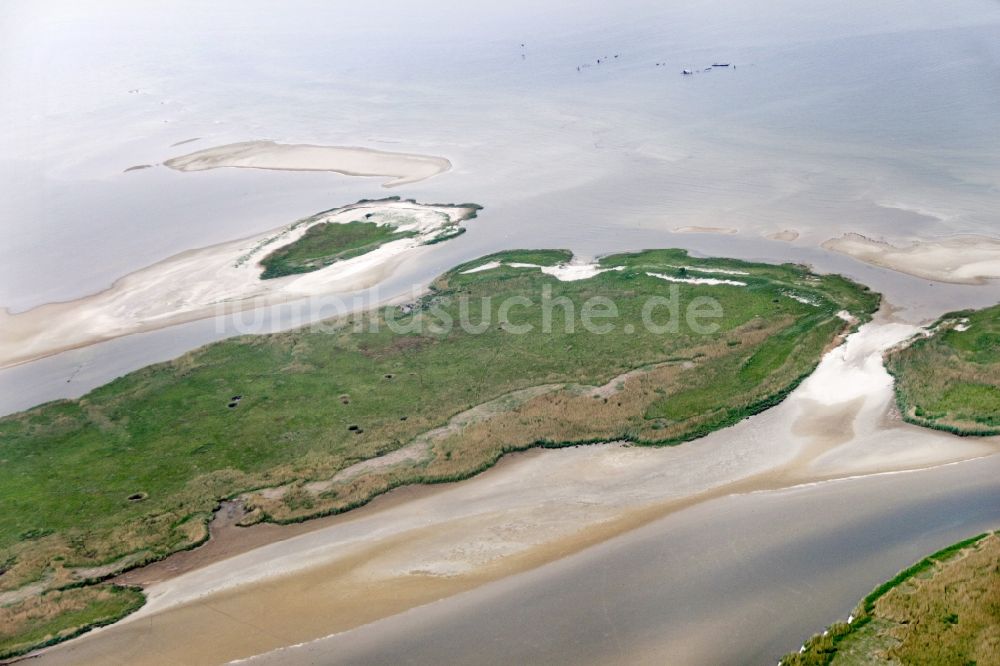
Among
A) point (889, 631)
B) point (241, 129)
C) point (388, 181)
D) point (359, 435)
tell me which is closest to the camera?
point (889, 631)

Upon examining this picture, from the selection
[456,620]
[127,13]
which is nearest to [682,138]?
[456,620]

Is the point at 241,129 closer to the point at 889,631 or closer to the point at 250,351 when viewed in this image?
the point at 250,351

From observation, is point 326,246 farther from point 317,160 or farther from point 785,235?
point 785,235

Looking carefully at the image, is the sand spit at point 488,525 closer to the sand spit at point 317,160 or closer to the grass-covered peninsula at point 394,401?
the grass-covered peninsula at point 394,401

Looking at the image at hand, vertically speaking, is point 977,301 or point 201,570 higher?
point 977,301

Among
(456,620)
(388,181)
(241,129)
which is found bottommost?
(456,620)

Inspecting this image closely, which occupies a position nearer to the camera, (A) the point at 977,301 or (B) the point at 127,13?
(A) the point at 977,301

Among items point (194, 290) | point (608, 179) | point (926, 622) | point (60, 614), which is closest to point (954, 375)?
point (926, 622)

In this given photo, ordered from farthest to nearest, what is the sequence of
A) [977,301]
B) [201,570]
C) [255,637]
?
[977,301] < [201,570] < [255,637]
